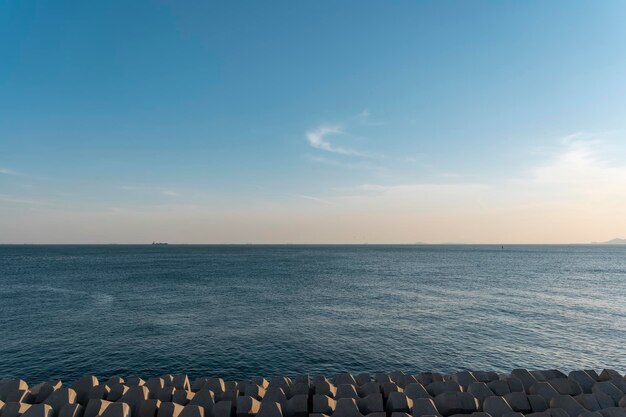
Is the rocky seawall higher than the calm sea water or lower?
higher

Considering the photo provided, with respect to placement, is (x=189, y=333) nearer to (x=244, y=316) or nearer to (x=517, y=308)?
(x=244, y=316)

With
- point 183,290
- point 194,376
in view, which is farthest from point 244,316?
point 183,290

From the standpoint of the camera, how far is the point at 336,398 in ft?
62.6

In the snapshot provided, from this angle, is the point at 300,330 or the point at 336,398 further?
the point at 300,330

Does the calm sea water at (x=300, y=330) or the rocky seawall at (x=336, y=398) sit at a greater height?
the rocky seawall at (x=336, y=398)

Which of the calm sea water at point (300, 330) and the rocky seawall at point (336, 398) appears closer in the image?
the rocky seawall at point (336, 398)

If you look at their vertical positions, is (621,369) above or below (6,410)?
below

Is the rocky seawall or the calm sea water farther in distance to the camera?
the calm sea water

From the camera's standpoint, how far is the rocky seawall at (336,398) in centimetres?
1666

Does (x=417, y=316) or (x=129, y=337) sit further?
(x=417, y=316)

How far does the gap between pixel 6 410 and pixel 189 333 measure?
2601 cm

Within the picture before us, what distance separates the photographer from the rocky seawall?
16.7 meters

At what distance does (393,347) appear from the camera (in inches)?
1490

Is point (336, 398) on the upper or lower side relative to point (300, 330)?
upper
